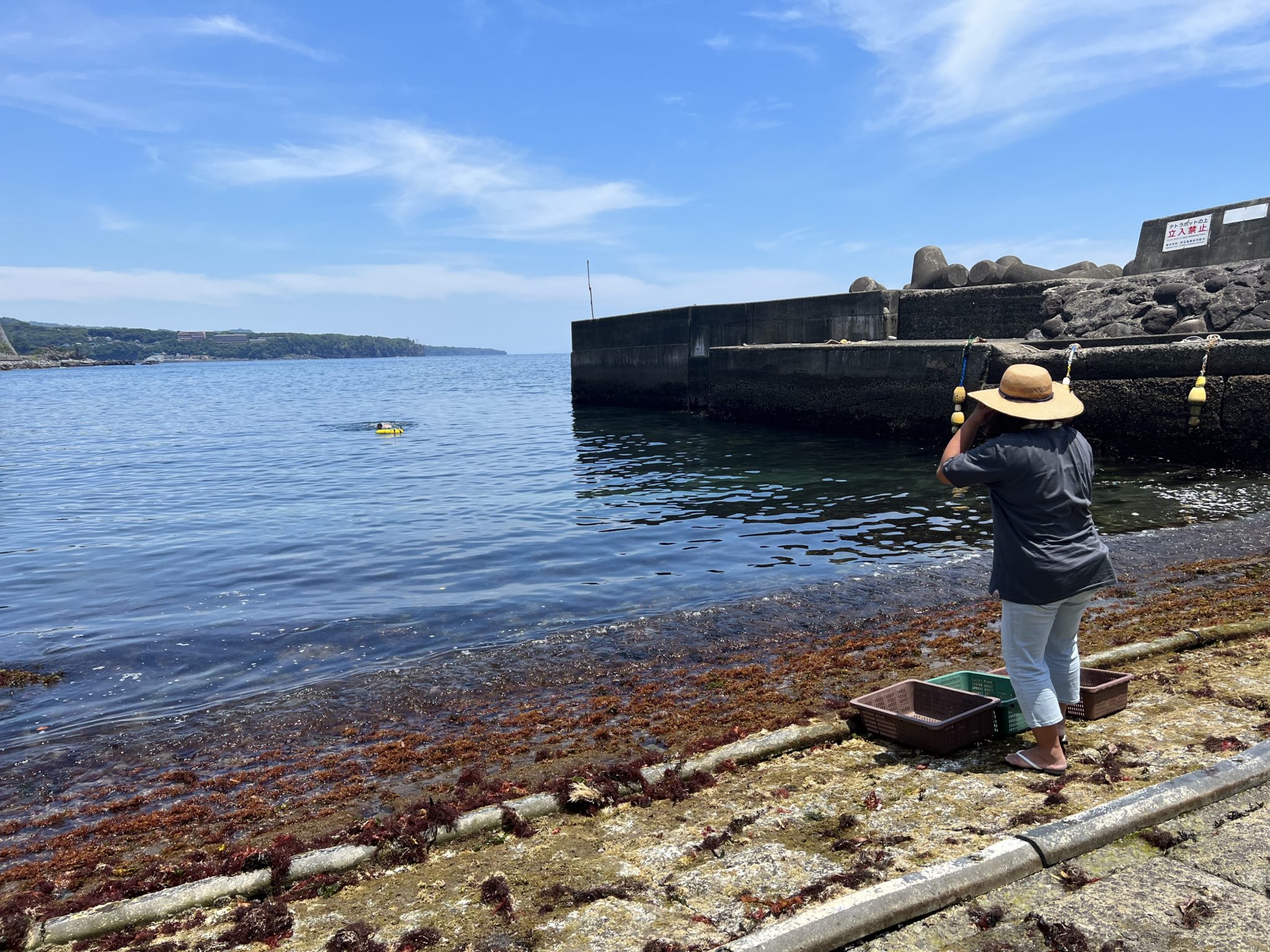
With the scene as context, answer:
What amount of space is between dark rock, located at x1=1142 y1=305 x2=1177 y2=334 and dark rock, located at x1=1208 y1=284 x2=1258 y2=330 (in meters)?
0.72

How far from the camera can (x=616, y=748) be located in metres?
5.47

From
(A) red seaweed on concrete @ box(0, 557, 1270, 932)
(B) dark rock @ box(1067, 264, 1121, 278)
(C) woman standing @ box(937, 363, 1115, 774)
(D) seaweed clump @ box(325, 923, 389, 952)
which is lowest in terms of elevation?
(A) red seaweed on concrete @ box(0, 557, 1270, 932)

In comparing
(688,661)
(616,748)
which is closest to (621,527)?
(688,661)

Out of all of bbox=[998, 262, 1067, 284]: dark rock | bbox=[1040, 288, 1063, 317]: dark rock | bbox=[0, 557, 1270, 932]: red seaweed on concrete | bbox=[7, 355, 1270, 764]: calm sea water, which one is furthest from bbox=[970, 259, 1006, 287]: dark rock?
bbox=[0, 557, 1270, 932]: red seaweed on concrete

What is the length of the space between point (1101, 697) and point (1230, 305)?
55.6 feet

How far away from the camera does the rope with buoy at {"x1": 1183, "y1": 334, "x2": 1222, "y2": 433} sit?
14.3 m

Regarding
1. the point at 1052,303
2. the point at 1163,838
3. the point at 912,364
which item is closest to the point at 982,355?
the point at 912,364

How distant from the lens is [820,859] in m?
3.56

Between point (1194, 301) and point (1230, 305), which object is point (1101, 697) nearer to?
point (1230, 305)

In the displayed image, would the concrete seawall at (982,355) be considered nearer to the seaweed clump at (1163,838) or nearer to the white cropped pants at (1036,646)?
the white cropped pants at (1036,646)

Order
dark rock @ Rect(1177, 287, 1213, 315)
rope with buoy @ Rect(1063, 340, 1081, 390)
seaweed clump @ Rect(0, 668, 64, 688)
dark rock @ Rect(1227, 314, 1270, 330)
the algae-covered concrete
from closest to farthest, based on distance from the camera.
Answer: the algae-covered concrete → seaweed clump @ Rect(0, 668, 64, 688) → rope with buoy @ Rect(1063, 340, 1081, 390) → dark rock @ Rect(1227, 314, 1270, 330) → dark rock @ Rect(1177, 287, 1213, 315)

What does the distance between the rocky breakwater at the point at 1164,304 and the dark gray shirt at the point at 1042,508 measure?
15362 millimetres

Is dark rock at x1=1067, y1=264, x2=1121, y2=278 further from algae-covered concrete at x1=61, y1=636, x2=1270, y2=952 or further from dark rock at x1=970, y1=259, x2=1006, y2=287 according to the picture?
algae-covered concrete at x1=61, y1=636, x2=1270, y2=952

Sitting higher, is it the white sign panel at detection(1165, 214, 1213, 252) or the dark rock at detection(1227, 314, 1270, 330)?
the white sign panel at detection(1165, 214, 1213, 252)
